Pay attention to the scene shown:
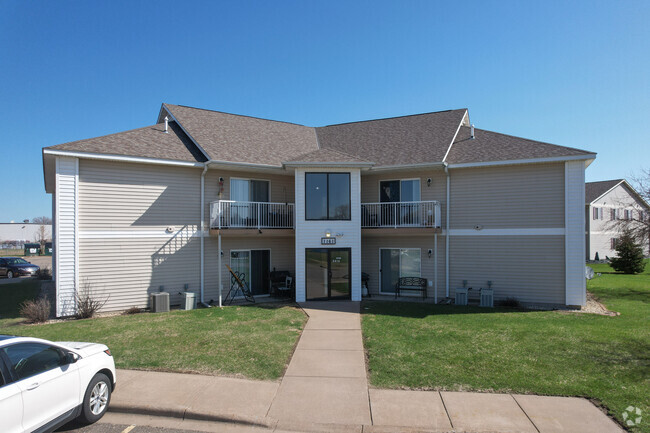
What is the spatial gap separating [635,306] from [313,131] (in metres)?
16.6

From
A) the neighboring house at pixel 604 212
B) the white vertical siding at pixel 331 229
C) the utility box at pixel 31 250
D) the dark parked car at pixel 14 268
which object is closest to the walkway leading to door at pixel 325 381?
the white vertical siding at pixel 331 229

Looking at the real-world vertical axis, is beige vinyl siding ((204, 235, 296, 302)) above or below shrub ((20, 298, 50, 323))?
above

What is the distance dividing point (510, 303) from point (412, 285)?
3.71 meters

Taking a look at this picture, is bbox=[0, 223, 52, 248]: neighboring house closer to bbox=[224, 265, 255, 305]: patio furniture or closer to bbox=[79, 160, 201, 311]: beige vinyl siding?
bbox=[79, 160, 201, 311]: beige vinyl siding

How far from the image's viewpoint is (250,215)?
50.4 ft

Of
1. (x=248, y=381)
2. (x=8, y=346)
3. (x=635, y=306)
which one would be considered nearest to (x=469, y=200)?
(x=635, y=306)

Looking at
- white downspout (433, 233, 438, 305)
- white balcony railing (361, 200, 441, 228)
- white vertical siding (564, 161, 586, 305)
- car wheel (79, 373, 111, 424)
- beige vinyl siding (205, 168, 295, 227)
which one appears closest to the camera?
car wheel (79, 373, 111, 424)

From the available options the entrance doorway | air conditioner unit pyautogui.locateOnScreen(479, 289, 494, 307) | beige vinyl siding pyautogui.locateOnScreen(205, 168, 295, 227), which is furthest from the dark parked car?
air conditioner unit pyautogui.locateOnScreen(479, 289, 494, 307)

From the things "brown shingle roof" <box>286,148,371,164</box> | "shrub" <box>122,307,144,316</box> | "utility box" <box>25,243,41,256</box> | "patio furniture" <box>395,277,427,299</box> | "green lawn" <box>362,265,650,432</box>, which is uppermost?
"brown shingle roof" <box>286,148,371,164</box>

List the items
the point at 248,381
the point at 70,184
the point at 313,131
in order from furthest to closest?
the point at 313,131 → the point at 70,184 → the point at 248,381

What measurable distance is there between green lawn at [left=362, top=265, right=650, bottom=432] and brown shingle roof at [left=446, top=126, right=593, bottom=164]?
5807mm

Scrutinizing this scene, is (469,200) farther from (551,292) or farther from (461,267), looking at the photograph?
(551,292)

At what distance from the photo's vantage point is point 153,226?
1392cm

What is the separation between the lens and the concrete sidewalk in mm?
5434
